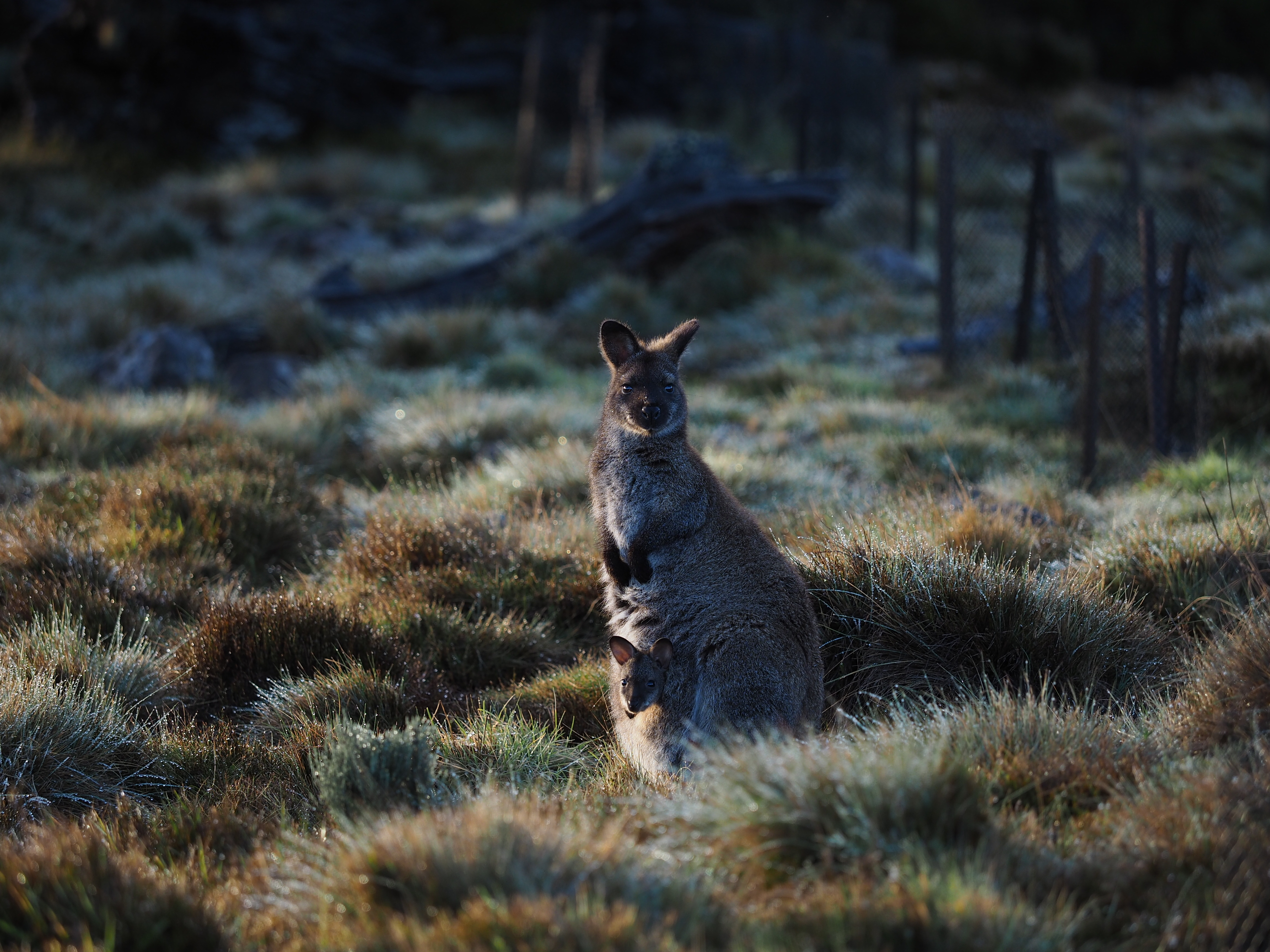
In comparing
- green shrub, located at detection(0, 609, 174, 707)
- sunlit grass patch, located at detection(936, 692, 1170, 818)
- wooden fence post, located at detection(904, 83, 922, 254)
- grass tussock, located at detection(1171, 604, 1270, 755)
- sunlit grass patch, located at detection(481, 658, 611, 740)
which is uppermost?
wooden fence post, located at detection(904, 83, 922, 254)

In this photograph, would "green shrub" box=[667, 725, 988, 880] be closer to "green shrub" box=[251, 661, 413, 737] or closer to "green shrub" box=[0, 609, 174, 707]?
"green shrub" box=[251, 661, 413, 737]

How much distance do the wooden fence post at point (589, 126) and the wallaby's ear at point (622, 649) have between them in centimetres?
1408

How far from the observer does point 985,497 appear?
645 cm

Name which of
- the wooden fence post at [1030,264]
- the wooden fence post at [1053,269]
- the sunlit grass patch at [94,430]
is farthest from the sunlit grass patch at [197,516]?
the wooden fence post at [1030,264]

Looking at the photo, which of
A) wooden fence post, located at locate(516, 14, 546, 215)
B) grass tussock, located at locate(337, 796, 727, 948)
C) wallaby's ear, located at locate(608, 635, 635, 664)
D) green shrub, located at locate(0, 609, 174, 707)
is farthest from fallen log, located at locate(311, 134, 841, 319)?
grass tussock, located at locate(337, 796, 727, 948)

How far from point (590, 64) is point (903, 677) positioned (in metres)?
14.3

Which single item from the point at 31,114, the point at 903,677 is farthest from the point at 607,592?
the point at 31,114

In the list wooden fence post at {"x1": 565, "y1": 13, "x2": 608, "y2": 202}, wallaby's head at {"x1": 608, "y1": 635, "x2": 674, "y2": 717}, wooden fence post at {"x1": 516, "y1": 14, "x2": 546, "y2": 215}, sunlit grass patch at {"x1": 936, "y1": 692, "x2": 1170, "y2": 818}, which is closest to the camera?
sunlit grass patch at {"x1": 936, "y1": 692, "x2": 1170, "y2": 818}

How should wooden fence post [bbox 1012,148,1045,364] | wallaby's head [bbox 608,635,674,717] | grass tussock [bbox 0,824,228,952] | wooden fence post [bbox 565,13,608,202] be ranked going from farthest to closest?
1. wooden fence post [bbox 565,13,608,202]
2. wooden fence post [bbox 1012,148,1045,364]
3. wallaby's head [bbox 608,635,674,717]
4. grass tussock [bbox 0,824,228,952]

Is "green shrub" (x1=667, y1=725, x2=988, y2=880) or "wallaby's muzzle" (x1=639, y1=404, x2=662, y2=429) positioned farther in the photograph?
"wallaby's muzzle" (x1=639, y1=404, x2=662, y2=429)

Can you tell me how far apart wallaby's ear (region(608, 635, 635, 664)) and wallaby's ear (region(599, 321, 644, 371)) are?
137cm

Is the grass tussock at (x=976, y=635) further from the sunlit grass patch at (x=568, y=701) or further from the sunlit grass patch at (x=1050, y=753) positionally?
the sunlit grass patch at (x=568, y=701)

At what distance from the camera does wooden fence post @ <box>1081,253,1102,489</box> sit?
722cm

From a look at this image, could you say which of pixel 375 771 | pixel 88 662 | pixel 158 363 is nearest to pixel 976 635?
pixel 375 771
